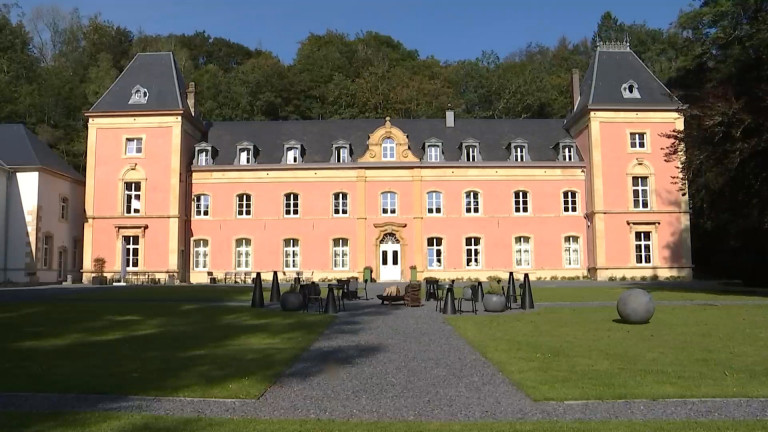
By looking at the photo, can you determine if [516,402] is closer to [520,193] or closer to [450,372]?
[450,372]

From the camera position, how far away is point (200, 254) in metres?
34.9

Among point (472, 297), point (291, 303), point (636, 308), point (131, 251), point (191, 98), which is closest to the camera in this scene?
point (636, 308)

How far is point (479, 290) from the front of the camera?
1973 centimetres

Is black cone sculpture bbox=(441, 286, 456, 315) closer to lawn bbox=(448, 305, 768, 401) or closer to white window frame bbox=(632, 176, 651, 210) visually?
lawn bbox=(448, 305, 768, 401)

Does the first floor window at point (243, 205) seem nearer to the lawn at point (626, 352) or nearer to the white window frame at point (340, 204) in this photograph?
the white window frame at point (340, 204)

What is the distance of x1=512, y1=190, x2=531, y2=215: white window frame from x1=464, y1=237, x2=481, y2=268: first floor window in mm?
2663

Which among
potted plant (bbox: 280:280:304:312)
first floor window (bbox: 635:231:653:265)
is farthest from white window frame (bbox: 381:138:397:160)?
potted plant (bbox: 280:280:304:312)

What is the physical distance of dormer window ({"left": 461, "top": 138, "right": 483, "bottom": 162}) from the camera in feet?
116

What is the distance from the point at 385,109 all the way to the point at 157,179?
19439 millimetres

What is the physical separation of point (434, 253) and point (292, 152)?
9.44 metres

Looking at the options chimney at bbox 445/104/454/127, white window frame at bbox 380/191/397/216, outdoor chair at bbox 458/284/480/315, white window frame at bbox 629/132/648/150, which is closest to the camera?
outdoor chair at bbox 458/284/480/315

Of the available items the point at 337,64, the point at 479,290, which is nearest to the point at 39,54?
the point at 337,64

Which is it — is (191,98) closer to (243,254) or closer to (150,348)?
(243,254)

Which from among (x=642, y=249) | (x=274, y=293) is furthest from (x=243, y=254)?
(x=642, y=249)
